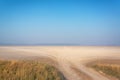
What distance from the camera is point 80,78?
17.1 metres

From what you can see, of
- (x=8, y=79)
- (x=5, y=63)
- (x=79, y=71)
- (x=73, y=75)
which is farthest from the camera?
(x=5, y=63)

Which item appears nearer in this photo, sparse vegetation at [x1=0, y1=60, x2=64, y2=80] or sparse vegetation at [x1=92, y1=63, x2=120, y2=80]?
sparse vegetation at [x1=0, y1=60, x2=64, y2=80]

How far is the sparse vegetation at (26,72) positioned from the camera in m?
16.9

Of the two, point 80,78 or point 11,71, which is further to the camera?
point 11,71

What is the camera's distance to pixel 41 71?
18.2m

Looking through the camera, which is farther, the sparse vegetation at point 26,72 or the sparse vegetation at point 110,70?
the sparse vegetation at point 110,70

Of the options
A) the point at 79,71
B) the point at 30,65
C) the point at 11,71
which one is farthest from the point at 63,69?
the point at 11,71

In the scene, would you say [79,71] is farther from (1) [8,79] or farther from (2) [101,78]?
(1) [8,79]

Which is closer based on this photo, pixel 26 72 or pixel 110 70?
pixel 26 72

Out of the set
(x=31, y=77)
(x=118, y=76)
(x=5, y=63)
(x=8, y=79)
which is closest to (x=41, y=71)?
(x=31, y=77)

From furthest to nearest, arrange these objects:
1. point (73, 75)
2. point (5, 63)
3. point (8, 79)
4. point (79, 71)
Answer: point (5, 63)
point (79, 71)
point (73, 75)
point (8, 79)

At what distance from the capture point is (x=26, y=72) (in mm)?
17844

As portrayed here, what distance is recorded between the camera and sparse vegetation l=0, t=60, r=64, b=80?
55.4ft

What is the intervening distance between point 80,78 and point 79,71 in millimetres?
2247
